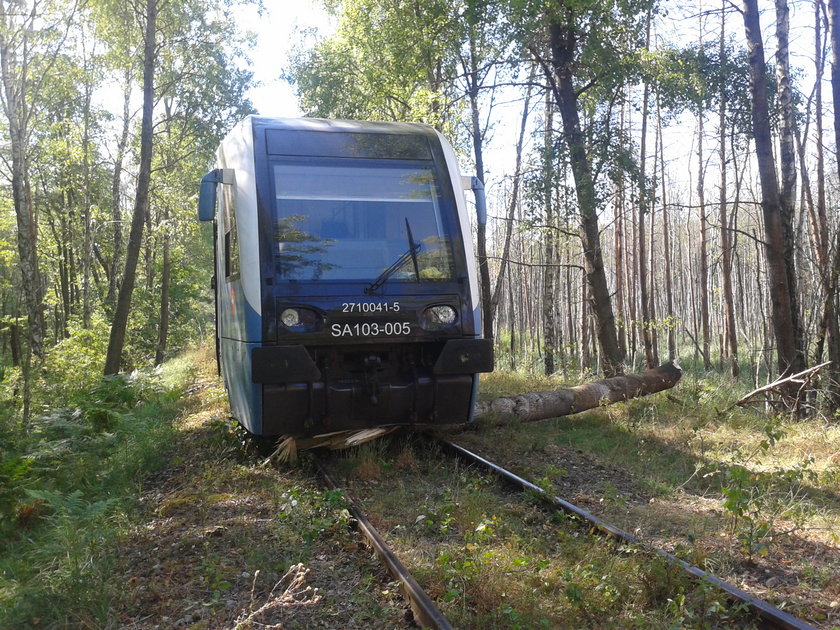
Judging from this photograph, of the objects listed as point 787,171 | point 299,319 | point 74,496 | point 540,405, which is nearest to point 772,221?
point 787,171

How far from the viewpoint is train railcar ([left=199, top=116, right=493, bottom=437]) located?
5902mm

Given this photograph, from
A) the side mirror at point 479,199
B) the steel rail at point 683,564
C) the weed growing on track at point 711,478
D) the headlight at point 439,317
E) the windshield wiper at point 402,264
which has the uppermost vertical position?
the side mirror at point 479,199

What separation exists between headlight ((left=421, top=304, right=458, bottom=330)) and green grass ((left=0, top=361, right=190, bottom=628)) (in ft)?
9.22

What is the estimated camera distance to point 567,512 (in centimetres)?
498

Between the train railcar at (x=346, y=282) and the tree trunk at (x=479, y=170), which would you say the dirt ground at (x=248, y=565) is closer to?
the train railcar at (x=346, y=282)

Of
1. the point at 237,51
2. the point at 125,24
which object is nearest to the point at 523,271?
the point at 237,51

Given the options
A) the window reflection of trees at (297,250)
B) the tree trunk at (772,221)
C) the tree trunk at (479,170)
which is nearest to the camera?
the window reflection of trees at (297,250)

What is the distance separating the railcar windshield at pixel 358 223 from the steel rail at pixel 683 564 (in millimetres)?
1928

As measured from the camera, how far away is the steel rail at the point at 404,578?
329cm

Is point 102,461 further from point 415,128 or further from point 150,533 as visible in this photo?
point 415,128

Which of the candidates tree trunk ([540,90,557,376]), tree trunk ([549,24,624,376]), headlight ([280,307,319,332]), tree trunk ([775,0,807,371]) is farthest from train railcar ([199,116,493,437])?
tree trunk ([549,24,624,376])

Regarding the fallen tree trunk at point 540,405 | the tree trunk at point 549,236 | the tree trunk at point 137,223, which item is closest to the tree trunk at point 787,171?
the fallen tree trunk at point 540,405

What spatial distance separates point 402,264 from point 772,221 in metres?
5.98

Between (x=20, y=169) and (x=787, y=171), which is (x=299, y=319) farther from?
(x=20, y=169)
